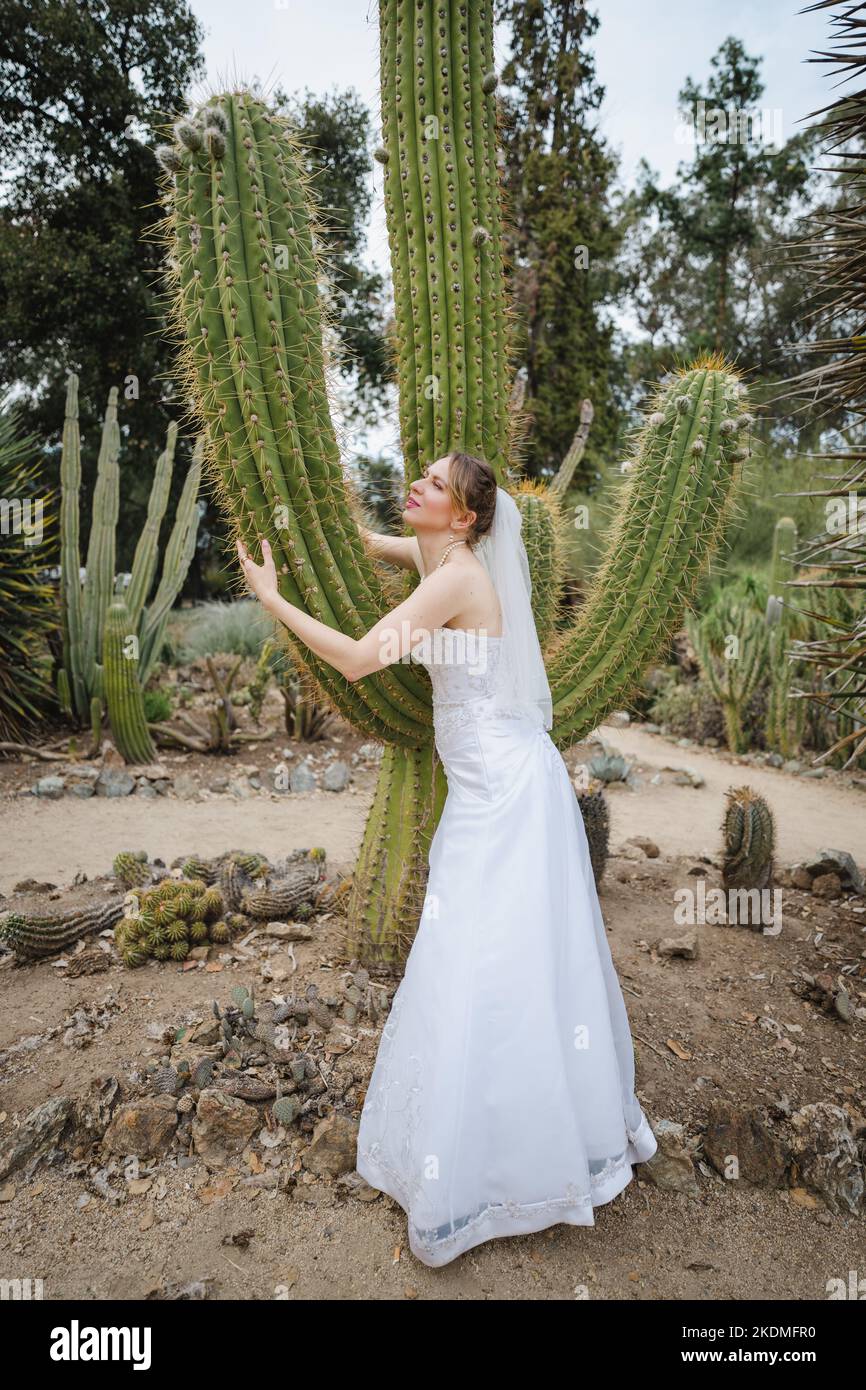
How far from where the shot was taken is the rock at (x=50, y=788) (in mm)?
5898

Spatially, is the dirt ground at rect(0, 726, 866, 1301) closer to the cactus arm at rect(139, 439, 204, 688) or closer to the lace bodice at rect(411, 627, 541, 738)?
the lace bodice at rect(411, 627, 541, 738)

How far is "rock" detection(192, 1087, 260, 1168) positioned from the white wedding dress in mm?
350

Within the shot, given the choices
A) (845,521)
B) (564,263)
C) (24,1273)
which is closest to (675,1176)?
(24,1273)

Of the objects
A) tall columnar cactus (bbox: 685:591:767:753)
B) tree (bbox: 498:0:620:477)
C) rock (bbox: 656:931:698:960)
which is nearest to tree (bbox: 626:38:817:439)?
tree (bbox: 498:0:620:477)

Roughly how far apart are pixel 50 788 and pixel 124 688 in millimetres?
992

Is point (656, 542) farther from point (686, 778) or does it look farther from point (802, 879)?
point (686, 778)

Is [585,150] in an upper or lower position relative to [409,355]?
upper

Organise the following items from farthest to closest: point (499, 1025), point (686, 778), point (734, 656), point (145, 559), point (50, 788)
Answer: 1. point (734, 656)
2. point (145, 559)
3. point (686, 778)
4. point (50, 788)
5. point (499, 1025)

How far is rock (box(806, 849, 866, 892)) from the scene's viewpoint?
4.48 metres

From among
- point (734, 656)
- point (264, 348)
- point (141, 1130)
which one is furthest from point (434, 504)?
point (734, 656)

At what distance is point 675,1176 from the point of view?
234 cm

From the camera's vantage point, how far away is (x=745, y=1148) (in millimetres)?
2375
